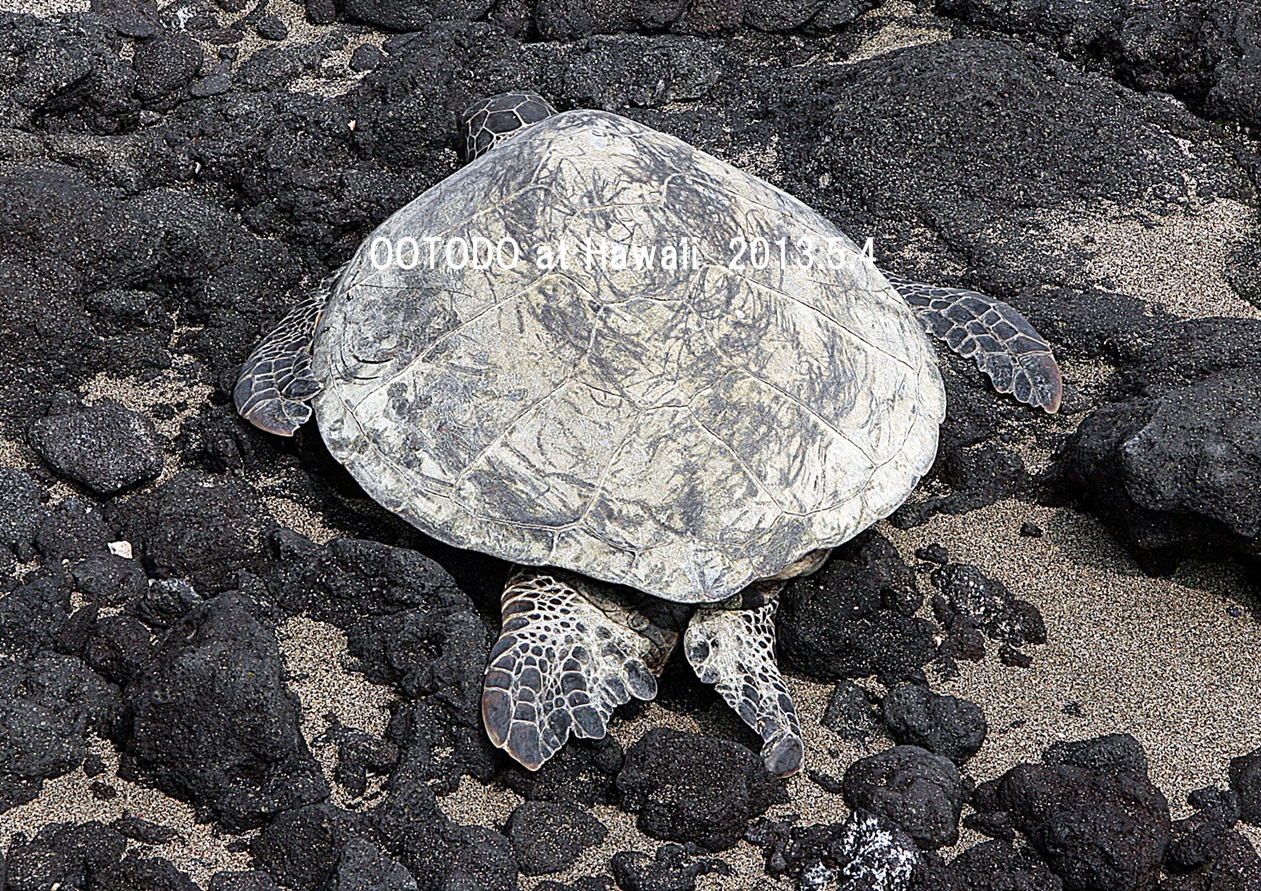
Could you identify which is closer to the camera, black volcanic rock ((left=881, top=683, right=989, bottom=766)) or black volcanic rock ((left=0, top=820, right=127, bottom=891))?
black volcanic rock ((left=0, top=820, right=127, bottom=891))

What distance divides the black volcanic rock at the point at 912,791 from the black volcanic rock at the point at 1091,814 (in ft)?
0.40

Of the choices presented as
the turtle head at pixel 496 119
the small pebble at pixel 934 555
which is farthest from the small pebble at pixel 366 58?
the small pebble at pixel 934 555

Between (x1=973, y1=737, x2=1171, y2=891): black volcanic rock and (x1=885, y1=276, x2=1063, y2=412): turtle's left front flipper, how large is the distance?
1.39 metres

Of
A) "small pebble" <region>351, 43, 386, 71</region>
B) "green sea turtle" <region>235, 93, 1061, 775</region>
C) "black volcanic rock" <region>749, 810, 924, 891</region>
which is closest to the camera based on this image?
"black volcanic rock" <region>749, 810, 924, 891</region>

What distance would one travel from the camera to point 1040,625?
366 cm

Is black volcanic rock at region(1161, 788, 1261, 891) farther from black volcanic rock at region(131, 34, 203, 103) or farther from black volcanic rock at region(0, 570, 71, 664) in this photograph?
black volcanic rock at region(131, 34, 203, 103)

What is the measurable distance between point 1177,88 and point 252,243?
4075mm

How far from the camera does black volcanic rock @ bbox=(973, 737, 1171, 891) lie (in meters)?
3.00

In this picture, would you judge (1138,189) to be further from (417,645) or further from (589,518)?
(417,645)

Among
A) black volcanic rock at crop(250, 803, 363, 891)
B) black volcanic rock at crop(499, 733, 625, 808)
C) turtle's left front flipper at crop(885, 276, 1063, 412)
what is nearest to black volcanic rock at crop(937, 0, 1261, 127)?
turtle's left front flipper at crop(885, 276, 1063, 412)

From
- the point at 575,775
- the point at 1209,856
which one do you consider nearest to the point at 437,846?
the point at 575,775

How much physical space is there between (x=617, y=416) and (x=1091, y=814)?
1.55 metres

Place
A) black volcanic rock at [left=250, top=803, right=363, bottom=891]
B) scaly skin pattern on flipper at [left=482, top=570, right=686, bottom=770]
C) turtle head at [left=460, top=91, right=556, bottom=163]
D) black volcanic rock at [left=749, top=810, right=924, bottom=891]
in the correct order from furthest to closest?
turtle head at [left=460, top=91, right=556, bottom=163] < scaly skin pattern on flipper at [left=482, top=570, right=686, bottom=770] < black volcanic rock at [left=749, top=810, right=924, bottom=891] < black volcanic rock at [left=250, top=803, right=363, bottom=891]

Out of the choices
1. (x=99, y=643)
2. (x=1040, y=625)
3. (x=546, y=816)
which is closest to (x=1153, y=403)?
(x=1040, y=625)
